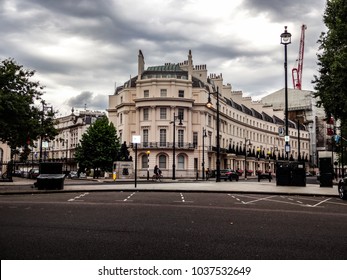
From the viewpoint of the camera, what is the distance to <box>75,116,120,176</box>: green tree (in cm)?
6600

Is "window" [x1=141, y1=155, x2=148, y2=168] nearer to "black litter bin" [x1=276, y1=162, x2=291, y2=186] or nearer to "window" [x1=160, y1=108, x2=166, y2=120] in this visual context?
"window" [x1=160, y1=108, x2=166, y2=120]

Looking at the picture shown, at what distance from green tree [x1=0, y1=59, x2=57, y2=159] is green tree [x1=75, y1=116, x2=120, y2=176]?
41.0m

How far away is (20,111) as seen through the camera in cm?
2245

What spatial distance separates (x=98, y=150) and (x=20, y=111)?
1701 inches

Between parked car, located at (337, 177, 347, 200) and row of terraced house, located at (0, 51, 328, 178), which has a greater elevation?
row of terraced house, located at (0, 51, 328, 178)

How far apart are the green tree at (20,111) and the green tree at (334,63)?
55.4 feet

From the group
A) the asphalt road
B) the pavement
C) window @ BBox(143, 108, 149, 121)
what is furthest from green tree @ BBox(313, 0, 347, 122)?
window @ BBox(143, 108, 149, 121)

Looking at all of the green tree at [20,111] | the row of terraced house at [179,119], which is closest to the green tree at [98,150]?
the row of terraced house at [179,119]

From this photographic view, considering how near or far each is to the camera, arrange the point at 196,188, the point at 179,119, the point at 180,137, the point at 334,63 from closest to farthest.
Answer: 1. the point at 334,63
2. the point at 196,188
3. the point at 179,119
4. the point at 180,137

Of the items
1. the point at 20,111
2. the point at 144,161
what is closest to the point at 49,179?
the point at 20,111

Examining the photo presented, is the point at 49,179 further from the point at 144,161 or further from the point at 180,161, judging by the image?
the point at 180,161

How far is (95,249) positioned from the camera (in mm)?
6176

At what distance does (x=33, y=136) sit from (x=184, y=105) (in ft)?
169

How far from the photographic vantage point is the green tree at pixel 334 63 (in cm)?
2166
